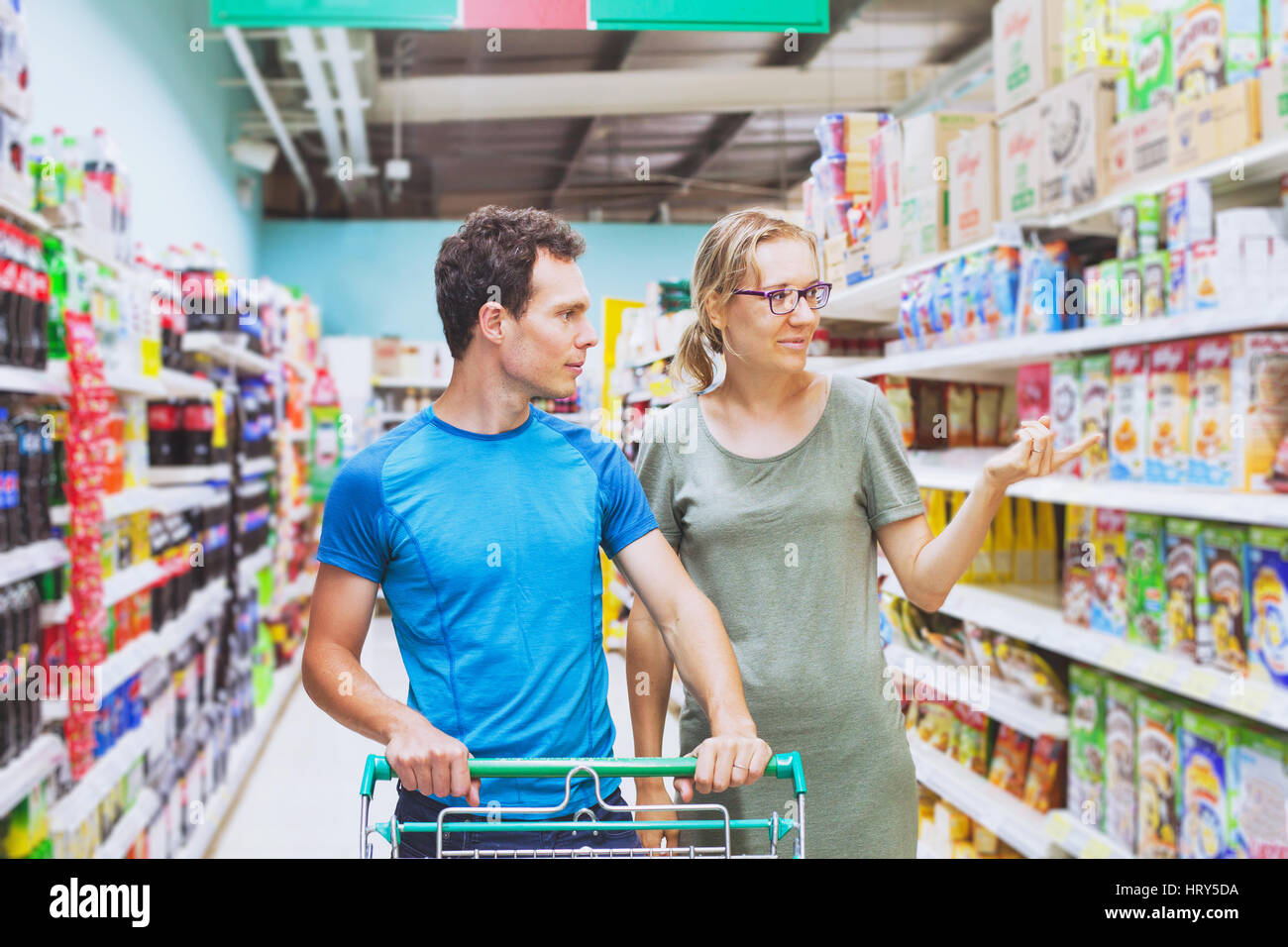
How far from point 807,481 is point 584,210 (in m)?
10.6

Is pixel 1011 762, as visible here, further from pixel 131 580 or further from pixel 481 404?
pixel 131 580

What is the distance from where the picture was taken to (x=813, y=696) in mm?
1618

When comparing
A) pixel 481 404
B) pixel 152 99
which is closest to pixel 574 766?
pixel 481 404

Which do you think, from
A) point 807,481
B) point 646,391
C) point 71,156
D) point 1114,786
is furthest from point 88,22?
point 1114,786

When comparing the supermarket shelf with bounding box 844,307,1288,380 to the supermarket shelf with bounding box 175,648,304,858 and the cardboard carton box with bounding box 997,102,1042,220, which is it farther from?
the supermarket shelf with bounding box 175,648,304,858

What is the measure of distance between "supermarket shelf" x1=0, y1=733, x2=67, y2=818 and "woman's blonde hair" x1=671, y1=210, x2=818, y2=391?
65.3 inches

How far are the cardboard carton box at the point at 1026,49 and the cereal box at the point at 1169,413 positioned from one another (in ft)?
2.65

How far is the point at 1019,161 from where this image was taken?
8.83 ft

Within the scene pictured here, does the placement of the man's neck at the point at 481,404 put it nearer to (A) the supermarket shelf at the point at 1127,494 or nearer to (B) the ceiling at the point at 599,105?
(B) the ceiling at the point at 599,105

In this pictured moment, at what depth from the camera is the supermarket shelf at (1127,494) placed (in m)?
1.93

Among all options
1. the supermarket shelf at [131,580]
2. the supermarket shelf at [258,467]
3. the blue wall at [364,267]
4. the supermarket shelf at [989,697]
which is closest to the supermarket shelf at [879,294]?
the supermarket shelf at [989,697]

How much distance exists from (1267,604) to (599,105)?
9.20ft

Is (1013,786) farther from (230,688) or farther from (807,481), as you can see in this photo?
(230,688)

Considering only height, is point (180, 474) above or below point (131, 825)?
above
